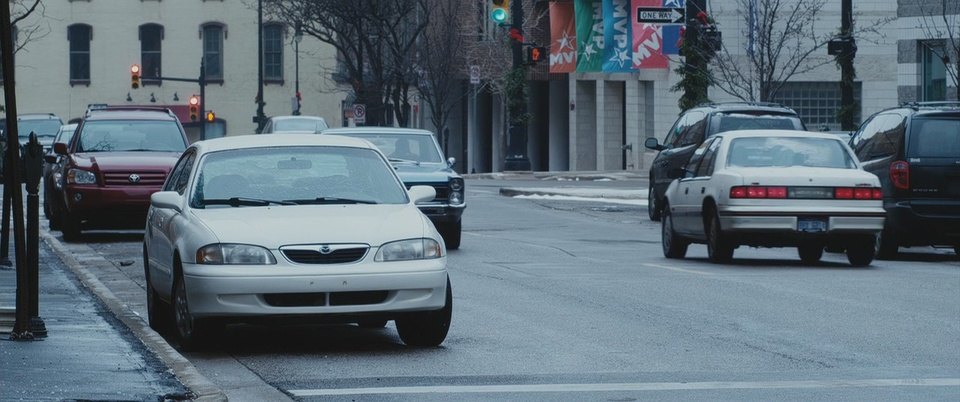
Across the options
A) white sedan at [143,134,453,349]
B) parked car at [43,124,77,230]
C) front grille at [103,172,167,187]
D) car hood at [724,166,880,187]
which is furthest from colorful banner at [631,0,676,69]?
white sedan at [143,134,453,349]

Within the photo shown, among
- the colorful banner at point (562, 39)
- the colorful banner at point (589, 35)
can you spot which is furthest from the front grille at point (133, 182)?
the colorful banner at point (562, 39)

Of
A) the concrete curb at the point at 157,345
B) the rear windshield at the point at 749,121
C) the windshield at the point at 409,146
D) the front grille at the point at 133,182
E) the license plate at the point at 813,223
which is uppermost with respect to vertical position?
the rear windshield at the point at 749,121

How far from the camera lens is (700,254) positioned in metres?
21.4

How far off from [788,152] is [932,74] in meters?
21.0

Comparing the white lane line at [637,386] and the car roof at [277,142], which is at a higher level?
the car roof at [277,142]

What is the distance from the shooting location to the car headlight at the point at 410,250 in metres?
11.2

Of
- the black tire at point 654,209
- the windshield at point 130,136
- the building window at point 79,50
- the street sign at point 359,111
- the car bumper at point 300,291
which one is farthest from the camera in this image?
the building window at point 79,50

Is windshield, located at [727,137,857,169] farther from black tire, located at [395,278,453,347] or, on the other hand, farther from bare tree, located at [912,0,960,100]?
bare tree, located at [912,0,960,100]

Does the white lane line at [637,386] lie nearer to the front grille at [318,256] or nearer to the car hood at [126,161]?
the front grille at [318,256]

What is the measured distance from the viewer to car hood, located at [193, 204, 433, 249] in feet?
36.5

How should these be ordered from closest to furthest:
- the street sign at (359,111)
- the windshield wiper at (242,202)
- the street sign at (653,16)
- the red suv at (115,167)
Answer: the windshield wiper at (242,202) → the red suv at (115,167) → the street sign at (653,16) → the street sign at (359,111)

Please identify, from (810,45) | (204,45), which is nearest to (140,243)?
(810,45)

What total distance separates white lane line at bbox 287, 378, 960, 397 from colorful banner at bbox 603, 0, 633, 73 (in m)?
42.1

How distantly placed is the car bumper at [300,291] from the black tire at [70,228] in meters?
12.4
